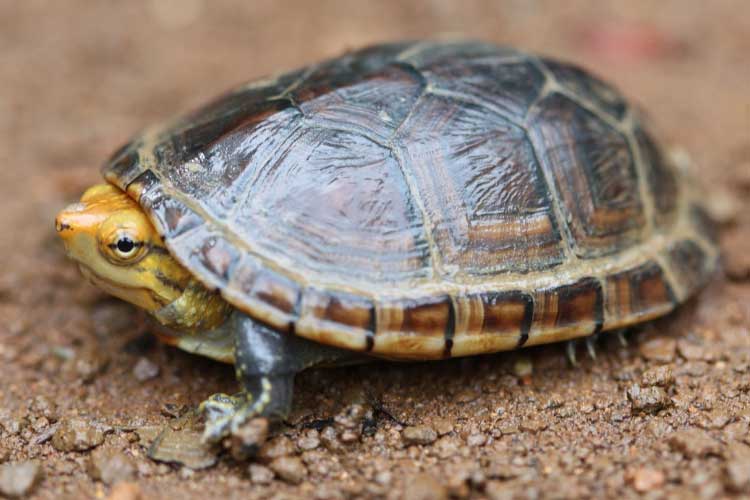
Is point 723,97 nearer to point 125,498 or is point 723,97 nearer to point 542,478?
point 542,478

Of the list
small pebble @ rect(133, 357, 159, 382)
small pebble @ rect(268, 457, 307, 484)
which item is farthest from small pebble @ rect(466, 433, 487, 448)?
small pebble @ rect(133, 357, 159, 382)

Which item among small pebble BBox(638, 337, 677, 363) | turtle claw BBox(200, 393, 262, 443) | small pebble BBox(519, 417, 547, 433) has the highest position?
turtle claw BBox(200, 393, 262, 443)

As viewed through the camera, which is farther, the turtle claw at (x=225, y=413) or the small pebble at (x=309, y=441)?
the small pebble at (x=309, y=441)

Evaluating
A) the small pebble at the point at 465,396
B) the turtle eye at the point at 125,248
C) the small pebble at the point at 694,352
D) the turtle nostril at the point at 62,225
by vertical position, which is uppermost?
the turtle nostril at the point at 62,225

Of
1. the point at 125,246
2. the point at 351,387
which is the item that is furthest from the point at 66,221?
the point at 351,387

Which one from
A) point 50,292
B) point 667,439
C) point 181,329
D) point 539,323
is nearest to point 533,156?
point 539,323

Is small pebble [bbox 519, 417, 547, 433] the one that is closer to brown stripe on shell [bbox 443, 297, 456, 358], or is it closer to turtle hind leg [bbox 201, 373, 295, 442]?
brown stripe on shell [bbox 443, 297, 456, 358]

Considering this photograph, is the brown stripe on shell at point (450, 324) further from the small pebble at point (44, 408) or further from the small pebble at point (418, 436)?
the small pebble at point (44, 408)

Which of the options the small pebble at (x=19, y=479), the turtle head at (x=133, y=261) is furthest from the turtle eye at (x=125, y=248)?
the small pebble at (x=19, y=479)
